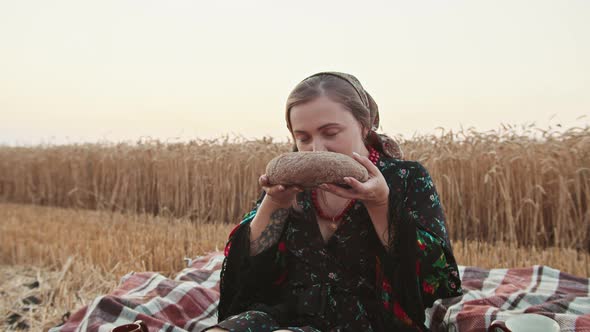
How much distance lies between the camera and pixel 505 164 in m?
5.79

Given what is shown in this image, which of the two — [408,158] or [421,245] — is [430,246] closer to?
[421,245]

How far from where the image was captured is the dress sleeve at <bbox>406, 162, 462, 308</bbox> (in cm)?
188

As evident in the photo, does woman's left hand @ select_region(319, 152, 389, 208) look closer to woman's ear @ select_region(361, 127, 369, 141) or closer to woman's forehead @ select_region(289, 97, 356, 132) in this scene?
woman's forehead @ select_region(289, 97, 356, 132)

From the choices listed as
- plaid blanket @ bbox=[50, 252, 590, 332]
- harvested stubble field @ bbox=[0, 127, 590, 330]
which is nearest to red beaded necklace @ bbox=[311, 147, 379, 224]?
plaid blanket @ bbox=[50, 252, 590, 332]

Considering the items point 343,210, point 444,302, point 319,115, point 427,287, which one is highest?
point 319,115

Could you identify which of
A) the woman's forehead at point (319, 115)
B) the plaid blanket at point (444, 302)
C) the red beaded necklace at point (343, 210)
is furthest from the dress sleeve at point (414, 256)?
the plaid blanket at point (444, 302)

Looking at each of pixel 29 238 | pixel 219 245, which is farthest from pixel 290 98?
pixel 29 238

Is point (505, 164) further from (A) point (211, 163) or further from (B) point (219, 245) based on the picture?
(A) point (211, 163)

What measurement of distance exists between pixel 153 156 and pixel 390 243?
25.4ft

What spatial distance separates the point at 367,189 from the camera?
169cm

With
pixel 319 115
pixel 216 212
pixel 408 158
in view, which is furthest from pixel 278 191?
pixel 216 212

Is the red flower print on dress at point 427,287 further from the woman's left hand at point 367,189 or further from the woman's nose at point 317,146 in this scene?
the woman's nose at point 317,146

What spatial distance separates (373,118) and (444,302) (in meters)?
1.41

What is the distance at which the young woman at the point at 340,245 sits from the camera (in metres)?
1.85
